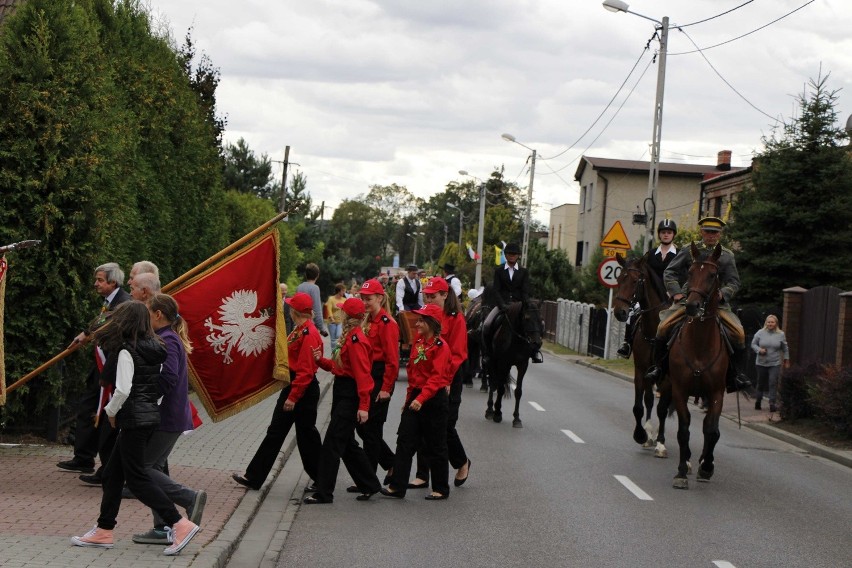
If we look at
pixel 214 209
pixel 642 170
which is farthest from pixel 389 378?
pixel 642 170

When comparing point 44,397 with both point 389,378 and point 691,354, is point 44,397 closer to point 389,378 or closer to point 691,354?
point 389,378

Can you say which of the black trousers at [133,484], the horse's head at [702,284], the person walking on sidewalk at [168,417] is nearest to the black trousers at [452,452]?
the horse's head at [702,284]

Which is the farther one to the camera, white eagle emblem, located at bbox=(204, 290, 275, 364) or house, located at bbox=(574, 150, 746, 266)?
house, located at bbox=(574, 150, 746, 266)

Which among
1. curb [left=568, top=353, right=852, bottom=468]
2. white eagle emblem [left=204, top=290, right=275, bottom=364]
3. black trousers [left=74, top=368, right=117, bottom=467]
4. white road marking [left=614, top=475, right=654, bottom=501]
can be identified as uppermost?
white eagle emblem [left=204, top=290, right=275, bottom=364]

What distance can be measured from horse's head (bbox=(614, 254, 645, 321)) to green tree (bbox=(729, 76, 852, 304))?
1452 centimetres

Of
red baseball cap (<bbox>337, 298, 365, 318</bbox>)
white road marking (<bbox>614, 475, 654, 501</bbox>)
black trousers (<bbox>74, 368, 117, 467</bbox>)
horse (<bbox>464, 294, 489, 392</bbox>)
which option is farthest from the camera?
horse (<bbox>464, 294, 489, 392</bbox>)

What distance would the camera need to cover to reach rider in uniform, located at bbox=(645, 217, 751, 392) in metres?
12.1

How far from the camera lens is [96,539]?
23.6 ft

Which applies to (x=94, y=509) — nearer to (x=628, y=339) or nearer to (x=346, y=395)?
(x=346, y=395)

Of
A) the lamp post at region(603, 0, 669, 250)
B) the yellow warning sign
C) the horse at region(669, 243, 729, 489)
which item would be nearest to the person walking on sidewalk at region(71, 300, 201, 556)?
the horse at region(669, 243, 729, 489)

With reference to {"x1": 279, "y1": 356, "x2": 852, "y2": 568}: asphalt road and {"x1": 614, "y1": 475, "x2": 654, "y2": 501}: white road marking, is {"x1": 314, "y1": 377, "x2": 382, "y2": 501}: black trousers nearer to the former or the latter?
{"x1": 279, "y1": 356, "x2": 852, "y2": 568}: asphalt road

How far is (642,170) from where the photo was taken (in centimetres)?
6500

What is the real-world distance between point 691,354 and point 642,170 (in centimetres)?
5436

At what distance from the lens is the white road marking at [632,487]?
10.7 meters
